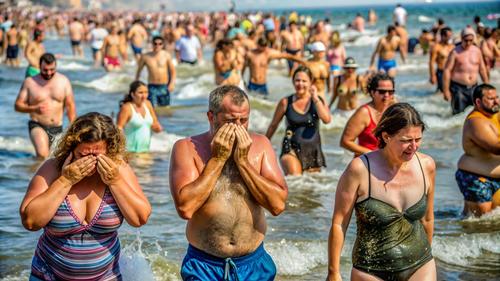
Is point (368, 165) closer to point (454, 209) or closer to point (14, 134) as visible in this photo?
point (454, 209)

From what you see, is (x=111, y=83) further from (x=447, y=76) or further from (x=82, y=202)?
(x=82, y=202)

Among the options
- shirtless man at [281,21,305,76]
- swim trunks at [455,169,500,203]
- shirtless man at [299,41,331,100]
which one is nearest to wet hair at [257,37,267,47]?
shirtless man at [299,41,331,100]

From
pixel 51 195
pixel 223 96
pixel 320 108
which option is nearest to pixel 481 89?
pixel 320 108

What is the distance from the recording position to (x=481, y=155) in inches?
281

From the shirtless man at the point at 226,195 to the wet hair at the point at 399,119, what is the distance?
23.6 inches

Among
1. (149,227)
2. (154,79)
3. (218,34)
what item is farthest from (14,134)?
(218,34)

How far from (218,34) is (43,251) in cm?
3192

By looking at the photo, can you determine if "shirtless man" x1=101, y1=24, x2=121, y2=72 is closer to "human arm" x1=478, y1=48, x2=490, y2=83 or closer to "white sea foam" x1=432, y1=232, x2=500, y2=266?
"human arm" x1=478, y1=48, x2=490, y2=83

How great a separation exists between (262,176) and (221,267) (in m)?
0.48

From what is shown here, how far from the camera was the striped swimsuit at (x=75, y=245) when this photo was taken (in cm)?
375

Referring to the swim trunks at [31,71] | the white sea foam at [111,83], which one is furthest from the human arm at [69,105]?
the white sea foam at [111,83]

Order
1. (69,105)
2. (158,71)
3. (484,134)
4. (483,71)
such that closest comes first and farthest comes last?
(484,134), (69,105), (483,71), (158,71)

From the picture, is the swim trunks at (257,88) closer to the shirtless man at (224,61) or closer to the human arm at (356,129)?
the shirtless man at (224,61)

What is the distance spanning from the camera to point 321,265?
261 inches
